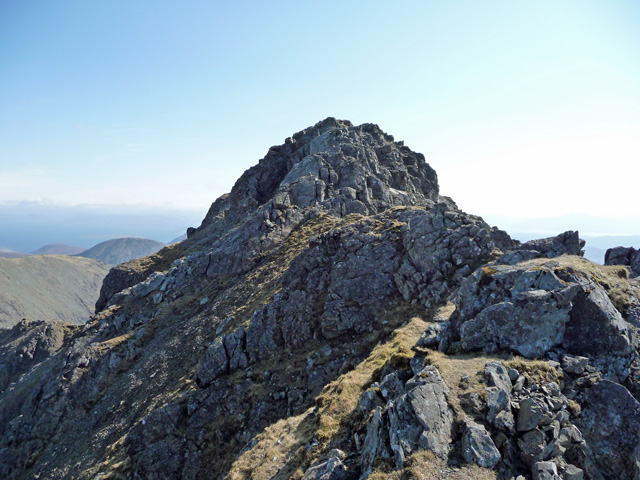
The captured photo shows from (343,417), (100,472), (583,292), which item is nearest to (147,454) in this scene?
(100,472)

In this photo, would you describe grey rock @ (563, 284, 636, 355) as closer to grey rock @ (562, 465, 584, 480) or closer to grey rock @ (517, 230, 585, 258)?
grey rock @ (562, 465, 584, 480)

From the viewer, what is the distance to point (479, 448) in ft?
35.8

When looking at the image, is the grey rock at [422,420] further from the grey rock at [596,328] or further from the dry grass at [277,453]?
the grey rock at [596,328]

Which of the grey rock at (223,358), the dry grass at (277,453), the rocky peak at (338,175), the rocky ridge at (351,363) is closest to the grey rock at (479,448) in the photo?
the rocky ridge at (351,363)

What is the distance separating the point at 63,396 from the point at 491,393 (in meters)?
48.4

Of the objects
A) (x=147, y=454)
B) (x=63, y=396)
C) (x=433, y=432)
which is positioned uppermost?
(x=433, y=432)

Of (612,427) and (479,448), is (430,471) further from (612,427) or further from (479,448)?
(612,427)

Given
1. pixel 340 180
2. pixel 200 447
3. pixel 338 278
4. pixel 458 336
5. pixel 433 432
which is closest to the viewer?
pixel 433 432

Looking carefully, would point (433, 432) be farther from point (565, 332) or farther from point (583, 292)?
point (583, 292)

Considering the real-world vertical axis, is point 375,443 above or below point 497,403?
below

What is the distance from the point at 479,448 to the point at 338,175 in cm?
5523

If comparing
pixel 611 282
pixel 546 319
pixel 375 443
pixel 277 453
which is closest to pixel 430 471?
pixel 375 443

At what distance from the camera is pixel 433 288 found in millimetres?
27594

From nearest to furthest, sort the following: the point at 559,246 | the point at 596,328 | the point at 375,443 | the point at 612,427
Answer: the point at 612,427 → the point at 375,443 → the point at 596,328 → the point at 559,246
